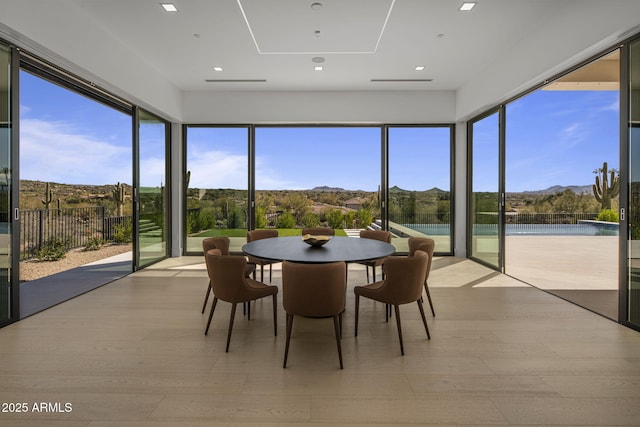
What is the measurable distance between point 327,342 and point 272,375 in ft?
2.30

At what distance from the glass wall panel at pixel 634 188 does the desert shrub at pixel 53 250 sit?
819 cm

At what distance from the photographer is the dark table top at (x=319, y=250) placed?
2906mm

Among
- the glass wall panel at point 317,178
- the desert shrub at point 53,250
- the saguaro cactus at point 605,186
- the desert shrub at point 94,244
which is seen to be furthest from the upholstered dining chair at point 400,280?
the saguaro cactus at point 605,186

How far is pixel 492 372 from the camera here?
7.93 feet

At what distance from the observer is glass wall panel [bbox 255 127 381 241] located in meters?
7.36

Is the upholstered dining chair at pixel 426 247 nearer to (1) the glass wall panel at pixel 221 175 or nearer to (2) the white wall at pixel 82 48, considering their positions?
(1) the glass wall panel at pixel 221 175

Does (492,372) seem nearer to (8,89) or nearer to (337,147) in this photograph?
(8,89)

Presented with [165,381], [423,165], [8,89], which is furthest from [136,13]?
[423,165]

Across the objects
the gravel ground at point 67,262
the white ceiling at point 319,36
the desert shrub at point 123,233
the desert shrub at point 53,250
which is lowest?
the gravel ground at point 67,262

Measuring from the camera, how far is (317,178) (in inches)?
312

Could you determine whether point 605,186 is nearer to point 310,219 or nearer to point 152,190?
point 310,219

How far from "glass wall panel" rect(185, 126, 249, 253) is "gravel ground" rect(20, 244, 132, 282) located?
1585 millimetres

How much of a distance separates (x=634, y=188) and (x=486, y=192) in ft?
10.1

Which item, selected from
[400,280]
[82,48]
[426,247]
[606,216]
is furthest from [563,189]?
[82,48]
